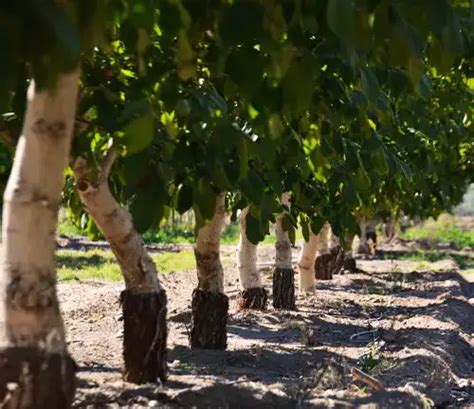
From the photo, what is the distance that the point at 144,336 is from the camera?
5.31 m

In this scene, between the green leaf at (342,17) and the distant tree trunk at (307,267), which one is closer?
the green leaf at (342,17)

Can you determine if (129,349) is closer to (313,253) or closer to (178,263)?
(313,253)

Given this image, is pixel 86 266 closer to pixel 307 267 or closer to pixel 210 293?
pixel 307 267

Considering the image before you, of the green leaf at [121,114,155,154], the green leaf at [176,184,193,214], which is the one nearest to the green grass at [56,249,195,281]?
the green leaf at [176,184,193,214]

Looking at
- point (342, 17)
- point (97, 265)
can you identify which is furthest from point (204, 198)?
point (97, 265)

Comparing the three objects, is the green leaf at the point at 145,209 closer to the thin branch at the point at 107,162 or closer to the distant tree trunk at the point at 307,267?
the thin branch at the point at 107,162

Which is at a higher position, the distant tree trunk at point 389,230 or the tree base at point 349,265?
the distant tree trunk at point 389,230

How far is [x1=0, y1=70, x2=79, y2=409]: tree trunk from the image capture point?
352 cm

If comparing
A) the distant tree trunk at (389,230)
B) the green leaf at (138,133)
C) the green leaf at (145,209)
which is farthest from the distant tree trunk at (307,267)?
the distant tree trunk at (389,230)

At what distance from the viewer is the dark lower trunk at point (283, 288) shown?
11.3 meters

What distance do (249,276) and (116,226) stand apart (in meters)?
5.68

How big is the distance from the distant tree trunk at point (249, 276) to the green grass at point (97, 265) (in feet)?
26.3

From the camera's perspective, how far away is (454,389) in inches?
306

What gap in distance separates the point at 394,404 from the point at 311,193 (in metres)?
1.53
